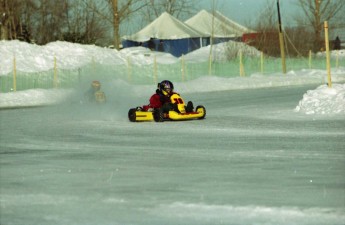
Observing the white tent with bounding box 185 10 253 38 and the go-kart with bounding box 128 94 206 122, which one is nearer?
the go-kart with bounding box 128 94 206 122

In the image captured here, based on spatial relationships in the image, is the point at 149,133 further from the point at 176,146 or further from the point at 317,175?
the point at 317,175

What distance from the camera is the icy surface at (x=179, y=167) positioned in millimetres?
8203

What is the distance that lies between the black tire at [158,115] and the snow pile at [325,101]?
3841 millimetres

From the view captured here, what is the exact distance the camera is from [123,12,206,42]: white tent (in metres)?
82.9

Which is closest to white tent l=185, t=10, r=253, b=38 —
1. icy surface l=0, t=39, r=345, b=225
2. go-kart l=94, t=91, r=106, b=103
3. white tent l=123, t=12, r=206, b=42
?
white tent l=123, t=12, r=206, b=42

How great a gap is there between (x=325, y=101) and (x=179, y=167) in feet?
35.2

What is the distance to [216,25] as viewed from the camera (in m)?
88.9

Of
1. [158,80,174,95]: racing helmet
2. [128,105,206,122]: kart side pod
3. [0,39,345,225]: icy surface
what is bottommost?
[0,39,345,225]: icy surface

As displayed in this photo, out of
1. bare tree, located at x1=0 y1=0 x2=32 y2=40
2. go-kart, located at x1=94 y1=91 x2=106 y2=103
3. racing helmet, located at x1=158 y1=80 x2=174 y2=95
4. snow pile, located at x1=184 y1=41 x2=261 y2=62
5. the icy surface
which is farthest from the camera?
bare tree, located at x1=0 y1=0 x2=32 y2=40

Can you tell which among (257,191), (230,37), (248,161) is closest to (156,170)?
(248,161)

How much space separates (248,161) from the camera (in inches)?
469

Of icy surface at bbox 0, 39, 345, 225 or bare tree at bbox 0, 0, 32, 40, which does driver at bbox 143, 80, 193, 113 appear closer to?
icy surface at bbox 0, 39, 345, 225

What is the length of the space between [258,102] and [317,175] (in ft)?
56.5

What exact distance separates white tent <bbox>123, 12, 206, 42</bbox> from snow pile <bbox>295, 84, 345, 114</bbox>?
6073 cm
